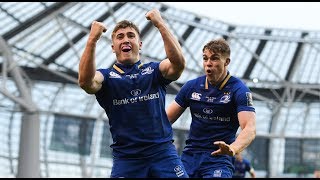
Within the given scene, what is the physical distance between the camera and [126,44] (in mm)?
6016

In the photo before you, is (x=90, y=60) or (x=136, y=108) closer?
(x=90, y=60)

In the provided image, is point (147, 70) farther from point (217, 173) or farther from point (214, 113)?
point (217, 173)

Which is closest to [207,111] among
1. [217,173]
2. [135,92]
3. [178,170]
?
[217,173]

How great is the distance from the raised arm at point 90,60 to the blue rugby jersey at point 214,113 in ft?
6.15

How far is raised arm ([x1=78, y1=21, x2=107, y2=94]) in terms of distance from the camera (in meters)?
5.71

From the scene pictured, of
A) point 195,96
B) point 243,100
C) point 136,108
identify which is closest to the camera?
point 136,108

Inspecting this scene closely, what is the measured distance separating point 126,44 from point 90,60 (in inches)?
17.5

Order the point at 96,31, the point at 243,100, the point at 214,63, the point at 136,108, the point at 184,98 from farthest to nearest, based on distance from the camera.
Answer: the point at 184,98 < the point at 214,63 < the point at 243,100 < the point at 136,108 < the point at 96,31

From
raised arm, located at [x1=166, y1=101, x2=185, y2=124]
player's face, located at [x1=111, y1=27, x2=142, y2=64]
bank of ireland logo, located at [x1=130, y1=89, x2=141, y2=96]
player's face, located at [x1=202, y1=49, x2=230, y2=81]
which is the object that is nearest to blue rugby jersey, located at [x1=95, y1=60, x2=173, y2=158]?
bank of ireland logo, located at [x1=130, y1=89, x2=141, y2=96]

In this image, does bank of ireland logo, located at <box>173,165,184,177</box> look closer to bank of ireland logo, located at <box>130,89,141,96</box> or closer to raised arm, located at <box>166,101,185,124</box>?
bank of ireland logo, located at <box>130,89,141,96</box>

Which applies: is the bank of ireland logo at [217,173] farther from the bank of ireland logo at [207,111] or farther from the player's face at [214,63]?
the player's face at [214,63]

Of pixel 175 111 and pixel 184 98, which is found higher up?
pixel 184 98

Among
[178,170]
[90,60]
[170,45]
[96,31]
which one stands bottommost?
[178,170]

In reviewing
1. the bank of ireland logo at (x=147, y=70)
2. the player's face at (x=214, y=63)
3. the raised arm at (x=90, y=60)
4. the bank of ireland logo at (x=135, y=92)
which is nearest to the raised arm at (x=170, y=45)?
the bank of ireland logo at (x=147, y=70)
